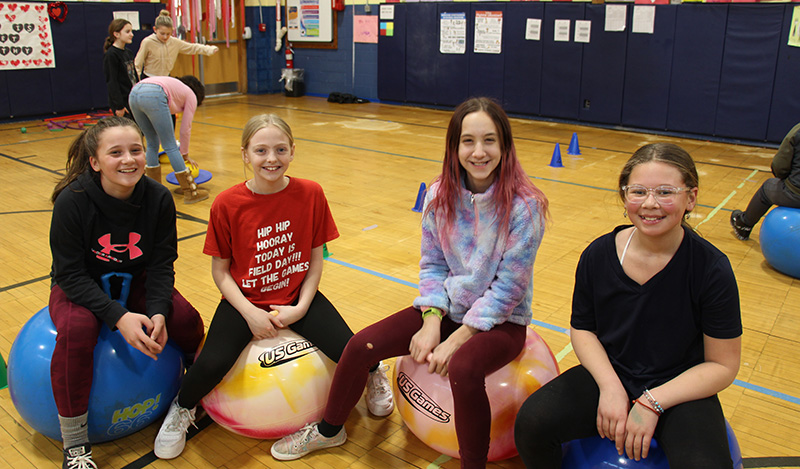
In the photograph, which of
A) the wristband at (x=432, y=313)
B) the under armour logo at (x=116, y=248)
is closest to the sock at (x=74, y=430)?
the under armour logo at (x=116, y=248)

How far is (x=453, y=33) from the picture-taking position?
10547 mm

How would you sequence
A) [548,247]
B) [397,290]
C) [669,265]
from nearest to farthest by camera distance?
1. [669,265]
2. [397,290]
3. [548,247]

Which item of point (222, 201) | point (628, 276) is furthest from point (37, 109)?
point (628, 276)

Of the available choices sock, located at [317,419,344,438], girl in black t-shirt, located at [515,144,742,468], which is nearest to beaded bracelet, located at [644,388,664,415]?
girl in black t-shirt, located at [515,144,742,468]

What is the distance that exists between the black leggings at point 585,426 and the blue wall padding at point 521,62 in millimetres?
8587

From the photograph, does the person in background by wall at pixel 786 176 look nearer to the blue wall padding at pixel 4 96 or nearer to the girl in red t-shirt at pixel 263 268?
the girl in red t-shirt at pixel 263 268

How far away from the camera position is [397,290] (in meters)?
3.58

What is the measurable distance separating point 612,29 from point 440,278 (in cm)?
790

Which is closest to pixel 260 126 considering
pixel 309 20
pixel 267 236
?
pixel 267 236

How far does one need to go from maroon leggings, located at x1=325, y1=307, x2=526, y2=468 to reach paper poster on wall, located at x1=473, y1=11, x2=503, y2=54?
8.69 metres

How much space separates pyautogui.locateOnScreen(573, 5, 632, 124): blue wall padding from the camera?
8.94 metres

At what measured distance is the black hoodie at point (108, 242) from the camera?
2092 millimetres

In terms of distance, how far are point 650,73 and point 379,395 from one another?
25.6ft

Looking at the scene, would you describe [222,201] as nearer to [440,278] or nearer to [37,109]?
[440,278]
